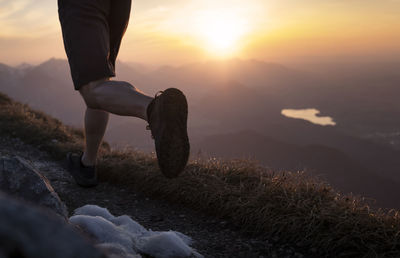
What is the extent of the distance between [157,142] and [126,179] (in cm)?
187

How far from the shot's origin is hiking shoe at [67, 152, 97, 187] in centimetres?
342

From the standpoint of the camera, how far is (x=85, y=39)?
7.13 ft

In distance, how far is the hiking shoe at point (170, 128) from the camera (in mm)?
2006

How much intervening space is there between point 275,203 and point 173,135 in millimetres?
1237

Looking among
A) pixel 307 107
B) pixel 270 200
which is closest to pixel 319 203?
pixel 270 200

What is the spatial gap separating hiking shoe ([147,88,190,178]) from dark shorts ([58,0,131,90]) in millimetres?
429

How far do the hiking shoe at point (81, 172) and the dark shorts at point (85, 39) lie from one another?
4.69 ft

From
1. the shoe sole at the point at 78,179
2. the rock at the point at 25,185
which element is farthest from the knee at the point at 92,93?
the shoe sole at the point at 78,179

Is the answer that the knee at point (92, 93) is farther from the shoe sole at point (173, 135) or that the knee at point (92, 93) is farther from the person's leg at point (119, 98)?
the shoe sole at point (173, 135)

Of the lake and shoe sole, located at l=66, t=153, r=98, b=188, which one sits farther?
the lake

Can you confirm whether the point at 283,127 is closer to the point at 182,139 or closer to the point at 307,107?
the point at 307,107

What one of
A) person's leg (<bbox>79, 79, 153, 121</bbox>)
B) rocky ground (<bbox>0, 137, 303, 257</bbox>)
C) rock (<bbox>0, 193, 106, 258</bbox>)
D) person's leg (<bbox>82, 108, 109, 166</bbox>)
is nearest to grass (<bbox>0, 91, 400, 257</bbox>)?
rocky ground (<bbox>0, 137, 303, 257</bbox>)

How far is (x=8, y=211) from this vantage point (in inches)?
22.7

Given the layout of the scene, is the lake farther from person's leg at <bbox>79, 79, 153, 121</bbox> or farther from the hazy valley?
person's leg at <bbox>79, 79, 153, 121</bbox>
